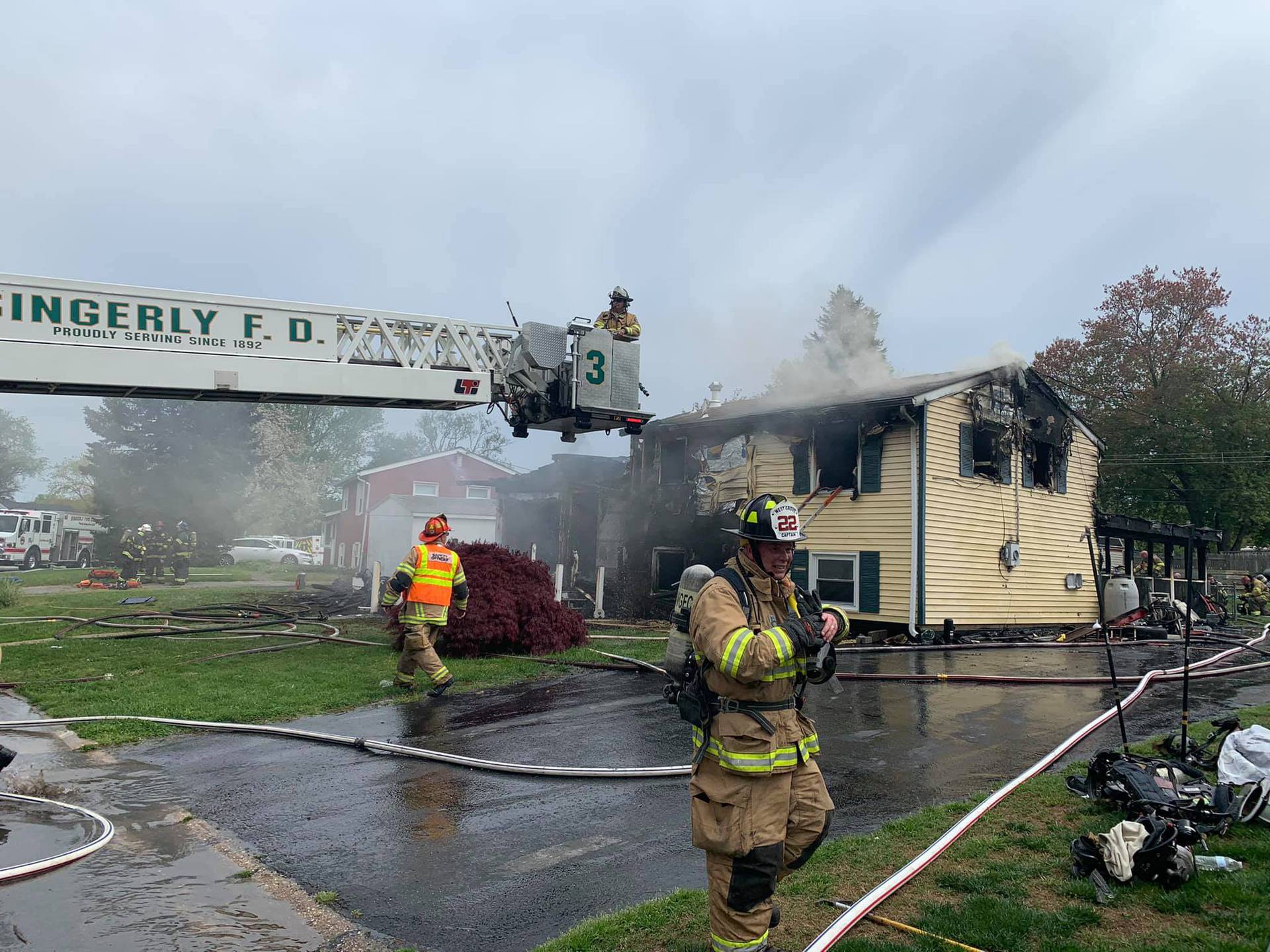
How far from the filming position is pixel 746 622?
137 inches

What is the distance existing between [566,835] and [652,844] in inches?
20.3

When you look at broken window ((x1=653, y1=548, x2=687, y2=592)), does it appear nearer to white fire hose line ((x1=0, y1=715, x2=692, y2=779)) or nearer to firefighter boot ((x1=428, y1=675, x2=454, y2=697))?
firefighter boot ((x1=428, y1=675, x2=454, y2=697))

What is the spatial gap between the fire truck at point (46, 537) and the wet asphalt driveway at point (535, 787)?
33.4 m

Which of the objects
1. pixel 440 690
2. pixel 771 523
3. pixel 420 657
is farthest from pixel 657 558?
pixel 771 523

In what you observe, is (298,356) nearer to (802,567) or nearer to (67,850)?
(67,850)

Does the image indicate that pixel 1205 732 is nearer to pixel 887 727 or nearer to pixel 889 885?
pixel 887 727

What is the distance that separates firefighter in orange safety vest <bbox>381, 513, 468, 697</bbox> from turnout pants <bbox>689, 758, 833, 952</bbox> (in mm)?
6555

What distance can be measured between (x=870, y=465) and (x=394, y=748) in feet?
41.1

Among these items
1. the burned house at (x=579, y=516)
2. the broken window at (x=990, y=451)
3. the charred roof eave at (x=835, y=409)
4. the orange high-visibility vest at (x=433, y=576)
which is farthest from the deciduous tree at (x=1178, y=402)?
the orange high-visibility vest at (x=433, y=576)

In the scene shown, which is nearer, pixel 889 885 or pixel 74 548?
pixel 889 885

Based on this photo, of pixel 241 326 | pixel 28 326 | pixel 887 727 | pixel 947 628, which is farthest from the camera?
pixel 947 628

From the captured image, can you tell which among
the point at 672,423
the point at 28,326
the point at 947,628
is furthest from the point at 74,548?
the point at 947,628

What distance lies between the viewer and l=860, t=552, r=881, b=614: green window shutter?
1702 centimetres

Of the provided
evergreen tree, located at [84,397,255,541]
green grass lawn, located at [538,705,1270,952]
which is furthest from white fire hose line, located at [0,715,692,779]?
evergreen tree, located at [84,397,255,541]
